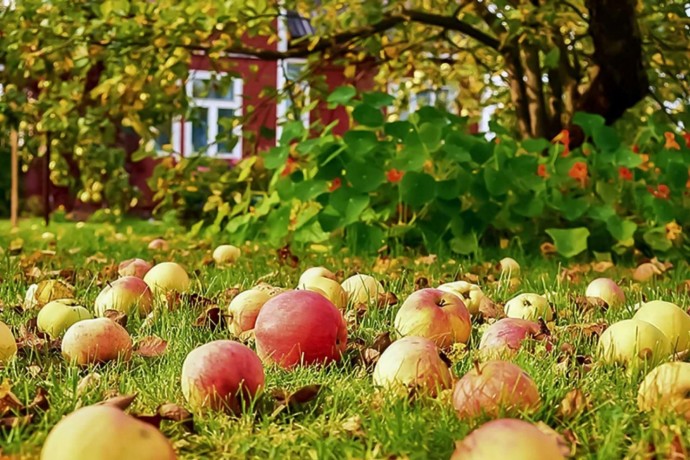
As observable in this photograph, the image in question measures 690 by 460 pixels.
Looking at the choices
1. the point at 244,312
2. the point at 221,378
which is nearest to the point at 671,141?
the point at 244,312

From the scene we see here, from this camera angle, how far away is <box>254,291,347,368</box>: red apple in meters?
1.87

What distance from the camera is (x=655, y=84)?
604cm

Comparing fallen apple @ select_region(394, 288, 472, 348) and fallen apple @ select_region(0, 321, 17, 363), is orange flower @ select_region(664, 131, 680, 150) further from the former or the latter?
fallen apple @ select_region(0, 321, 17, 363)

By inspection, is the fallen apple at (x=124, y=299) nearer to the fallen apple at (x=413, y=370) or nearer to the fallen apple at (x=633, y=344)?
the fallen apple at (x=413, y=370)

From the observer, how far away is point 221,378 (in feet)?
5.05

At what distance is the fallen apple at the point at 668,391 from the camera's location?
1.48 m

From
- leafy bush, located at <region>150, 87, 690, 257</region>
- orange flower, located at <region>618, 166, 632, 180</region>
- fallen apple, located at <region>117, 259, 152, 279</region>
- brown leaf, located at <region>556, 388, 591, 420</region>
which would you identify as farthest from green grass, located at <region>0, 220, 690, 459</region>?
orange flower, located at <region>618, 166, 632, 180</region>

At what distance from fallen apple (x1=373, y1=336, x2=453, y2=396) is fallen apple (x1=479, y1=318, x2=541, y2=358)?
13.0 inches

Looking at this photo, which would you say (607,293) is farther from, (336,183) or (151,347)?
(336,183)

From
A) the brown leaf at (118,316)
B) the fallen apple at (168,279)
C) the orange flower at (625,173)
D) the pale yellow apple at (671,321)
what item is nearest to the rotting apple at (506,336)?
the pale yellow apple at (671,321)

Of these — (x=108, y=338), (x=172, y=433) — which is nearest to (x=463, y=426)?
(x=172, y=433)

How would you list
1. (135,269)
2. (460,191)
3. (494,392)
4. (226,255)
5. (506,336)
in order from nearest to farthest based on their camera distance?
1. (494,392)
2. (506,336)
3. (135,269)
4. (226,255)
5. (460,191)

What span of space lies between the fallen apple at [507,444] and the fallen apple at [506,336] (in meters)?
0.80

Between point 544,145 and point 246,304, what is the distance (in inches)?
110
